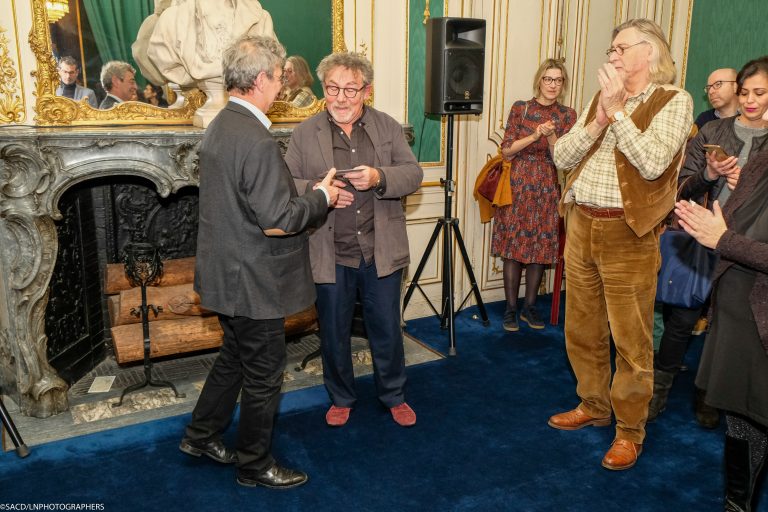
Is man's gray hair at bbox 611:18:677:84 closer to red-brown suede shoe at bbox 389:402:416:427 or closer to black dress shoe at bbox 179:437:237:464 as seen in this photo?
red-brown suede shoe at bbox 389:402:416:427

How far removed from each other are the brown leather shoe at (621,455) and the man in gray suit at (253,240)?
48.1 inches

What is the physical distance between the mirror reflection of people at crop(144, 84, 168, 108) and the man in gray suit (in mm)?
1201

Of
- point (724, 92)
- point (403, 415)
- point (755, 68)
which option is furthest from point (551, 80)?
point (403, 415)

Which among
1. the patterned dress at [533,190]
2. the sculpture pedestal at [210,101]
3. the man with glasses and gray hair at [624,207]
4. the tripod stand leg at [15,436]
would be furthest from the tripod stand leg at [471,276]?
the tripod stand leg at [15,436]

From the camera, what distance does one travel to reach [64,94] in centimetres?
307

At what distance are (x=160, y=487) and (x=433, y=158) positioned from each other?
2740mm

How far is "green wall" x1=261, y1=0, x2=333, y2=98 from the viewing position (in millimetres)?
3602

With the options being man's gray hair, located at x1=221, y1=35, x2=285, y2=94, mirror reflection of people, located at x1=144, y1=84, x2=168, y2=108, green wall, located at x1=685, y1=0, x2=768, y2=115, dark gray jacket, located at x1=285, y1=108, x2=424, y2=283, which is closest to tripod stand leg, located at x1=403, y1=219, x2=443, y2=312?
dark gray jacket, located at x1=285, y1=108, x2=424, y2=283

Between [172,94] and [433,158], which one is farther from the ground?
[172,94]

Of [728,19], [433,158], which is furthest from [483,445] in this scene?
[728,19]

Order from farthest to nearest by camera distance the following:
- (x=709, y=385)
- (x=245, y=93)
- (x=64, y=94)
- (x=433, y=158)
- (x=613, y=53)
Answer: (x=433, y=158) → (x=64, y=94) → (x=613, y=53) → (x=245, y=93) → (x=709, y=385)

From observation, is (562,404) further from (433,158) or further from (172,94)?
(172,94)

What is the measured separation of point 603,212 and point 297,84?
78.6 inches

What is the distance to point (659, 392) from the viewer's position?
312 centimetres
